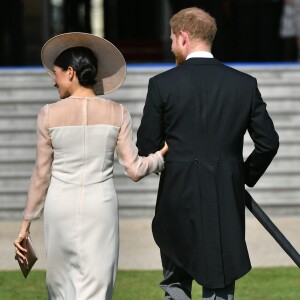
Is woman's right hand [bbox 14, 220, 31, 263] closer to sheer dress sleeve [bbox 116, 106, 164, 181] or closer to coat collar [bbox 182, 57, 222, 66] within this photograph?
sheer dress sleeve [bbox 116, 106, 164, 181]

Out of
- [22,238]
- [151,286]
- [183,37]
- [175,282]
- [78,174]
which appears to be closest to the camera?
[78,174]

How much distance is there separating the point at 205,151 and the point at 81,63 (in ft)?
2.49

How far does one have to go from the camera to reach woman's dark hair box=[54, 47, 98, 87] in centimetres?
585

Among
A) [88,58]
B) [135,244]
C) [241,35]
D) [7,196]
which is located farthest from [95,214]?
[241,35]

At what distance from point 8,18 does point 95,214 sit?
859cm

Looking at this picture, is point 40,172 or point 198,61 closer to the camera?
point 40,172

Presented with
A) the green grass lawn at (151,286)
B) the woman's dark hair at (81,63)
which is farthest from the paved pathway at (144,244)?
the woman's dark hair at (81,63)

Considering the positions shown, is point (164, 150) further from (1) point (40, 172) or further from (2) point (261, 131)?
(1) point (40, 172)

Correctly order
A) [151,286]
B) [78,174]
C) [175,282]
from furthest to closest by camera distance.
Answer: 1. [151,286]
2. [175,282]
3. [78,174]

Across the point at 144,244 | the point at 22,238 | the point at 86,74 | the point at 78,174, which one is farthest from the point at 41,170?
the point at 144,244

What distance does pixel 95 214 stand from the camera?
231 inches

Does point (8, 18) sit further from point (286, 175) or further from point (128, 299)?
point (128, 299)

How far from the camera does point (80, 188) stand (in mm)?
5836

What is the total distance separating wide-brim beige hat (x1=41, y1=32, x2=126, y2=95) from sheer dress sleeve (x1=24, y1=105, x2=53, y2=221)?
291 millimetres
